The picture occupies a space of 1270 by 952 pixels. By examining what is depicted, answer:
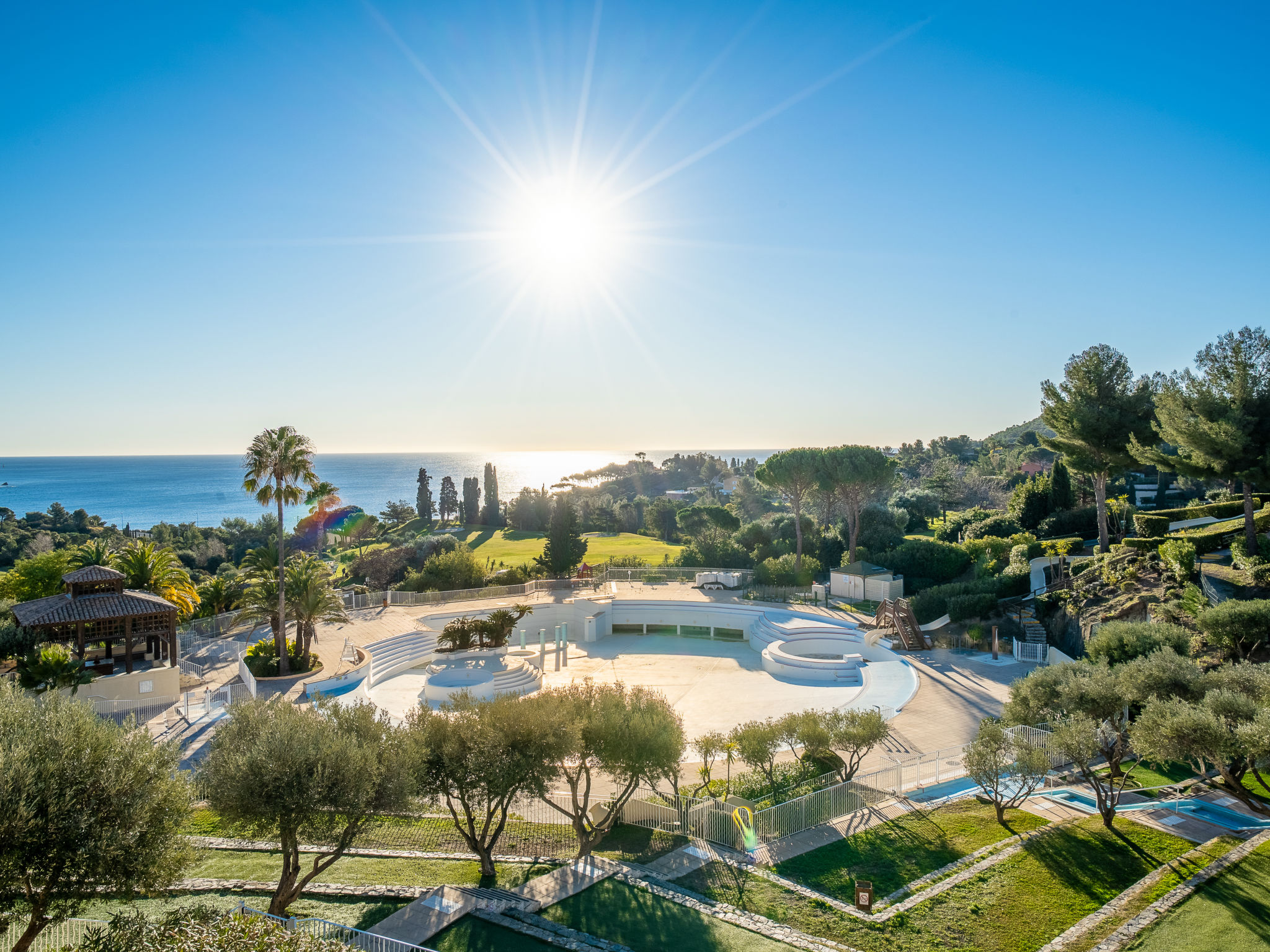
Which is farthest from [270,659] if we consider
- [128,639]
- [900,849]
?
[900,849]

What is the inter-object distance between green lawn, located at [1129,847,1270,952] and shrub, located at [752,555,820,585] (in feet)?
82.8

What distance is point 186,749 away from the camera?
15.8 meters

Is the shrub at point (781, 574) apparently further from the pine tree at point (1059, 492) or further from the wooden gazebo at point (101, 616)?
the wooden gazebo at point (101, 616)

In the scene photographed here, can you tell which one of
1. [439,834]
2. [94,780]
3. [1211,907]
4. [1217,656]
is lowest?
[439,834]

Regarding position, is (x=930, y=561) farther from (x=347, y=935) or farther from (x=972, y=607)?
(x=347, y=935)

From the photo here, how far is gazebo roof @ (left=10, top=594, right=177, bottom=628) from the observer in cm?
1888

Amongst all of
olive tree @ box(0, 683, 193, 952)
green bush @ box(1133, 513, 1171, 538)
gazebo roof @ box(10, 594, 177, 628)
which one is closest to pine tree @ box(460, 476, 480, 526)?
gazebo roof @ box(10, 594, 177, 628)

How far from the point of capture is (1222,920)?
911 cm

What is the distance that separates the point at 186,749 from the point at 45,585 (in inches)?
553

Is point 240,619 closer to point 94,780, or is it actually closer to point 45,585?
point 45,585

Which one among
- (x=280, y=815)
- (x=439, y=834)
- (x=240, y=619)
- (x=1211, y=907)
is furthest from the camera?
(x=240, y=619)

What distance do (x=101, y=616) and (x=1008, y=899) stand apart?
896 inches

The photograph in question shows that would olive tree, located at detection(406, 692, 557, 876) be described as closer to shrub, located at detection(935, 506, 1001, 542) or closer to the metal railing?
the metal railing

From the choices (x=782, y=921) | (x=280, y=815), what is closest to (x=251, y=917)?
(x=280, y=815)
